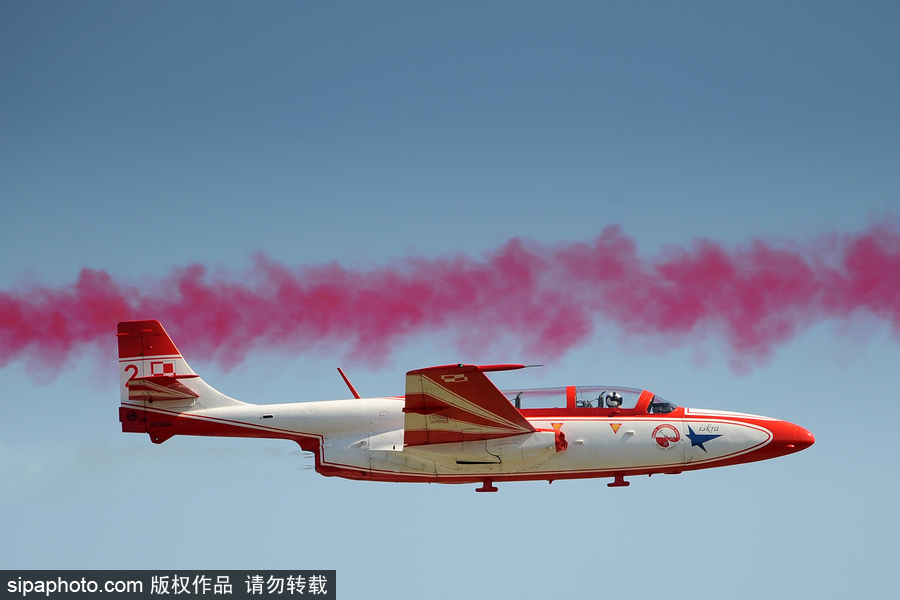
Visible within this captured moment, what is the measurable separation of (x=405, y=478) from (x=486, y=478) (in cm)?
240

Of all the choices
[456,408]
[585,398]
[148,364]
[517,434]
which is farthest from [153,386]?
[585,398]

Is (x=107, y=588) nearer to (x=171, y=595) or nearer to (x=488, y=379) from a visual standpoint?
(x=171, y=595)

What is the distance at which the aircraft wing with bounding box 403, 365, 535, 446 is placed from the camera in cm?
2822

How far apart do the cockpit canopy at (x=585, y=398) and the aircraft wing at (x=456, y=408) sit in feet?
4.08

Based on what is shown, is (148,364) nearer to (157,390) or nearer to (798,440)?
(157,390)

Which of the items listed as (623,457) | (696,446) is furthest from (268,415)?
(696,446)

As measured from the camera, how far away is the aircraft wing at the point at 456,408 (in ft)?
92.6

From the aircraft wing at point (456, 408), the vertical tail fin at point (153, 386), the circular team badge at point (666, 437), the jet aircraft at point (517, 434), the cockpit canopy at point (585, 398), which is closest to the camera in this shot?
the aircraft wing at point (456, 408)

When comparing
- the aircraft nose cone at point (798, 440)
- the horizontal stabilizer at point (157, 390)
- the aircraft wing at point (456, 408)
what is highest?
the horizontal stabilizer at point (157, 390)

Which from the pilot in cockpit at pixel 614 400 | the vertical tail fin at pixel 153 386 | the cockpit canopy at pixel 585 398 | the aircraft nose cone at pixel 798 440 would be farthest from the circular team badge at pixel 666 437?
the vertical tail fin at pixel 153 386

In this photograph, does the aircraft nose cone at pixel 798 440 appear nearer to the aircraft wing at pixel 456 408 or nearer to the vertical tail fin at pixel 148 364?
the aircraft wing at pixel 456 408

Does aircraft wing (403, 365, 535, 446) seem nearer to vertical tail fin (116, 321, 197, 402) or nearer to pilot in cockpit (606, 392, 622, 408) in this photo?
pilot in cockpit (606, 392, 622, 408)

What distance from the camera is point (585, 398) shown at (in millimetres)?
30688

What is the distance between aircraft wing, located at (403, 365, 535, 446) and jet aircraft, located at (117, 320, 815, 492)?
3 centimetres
